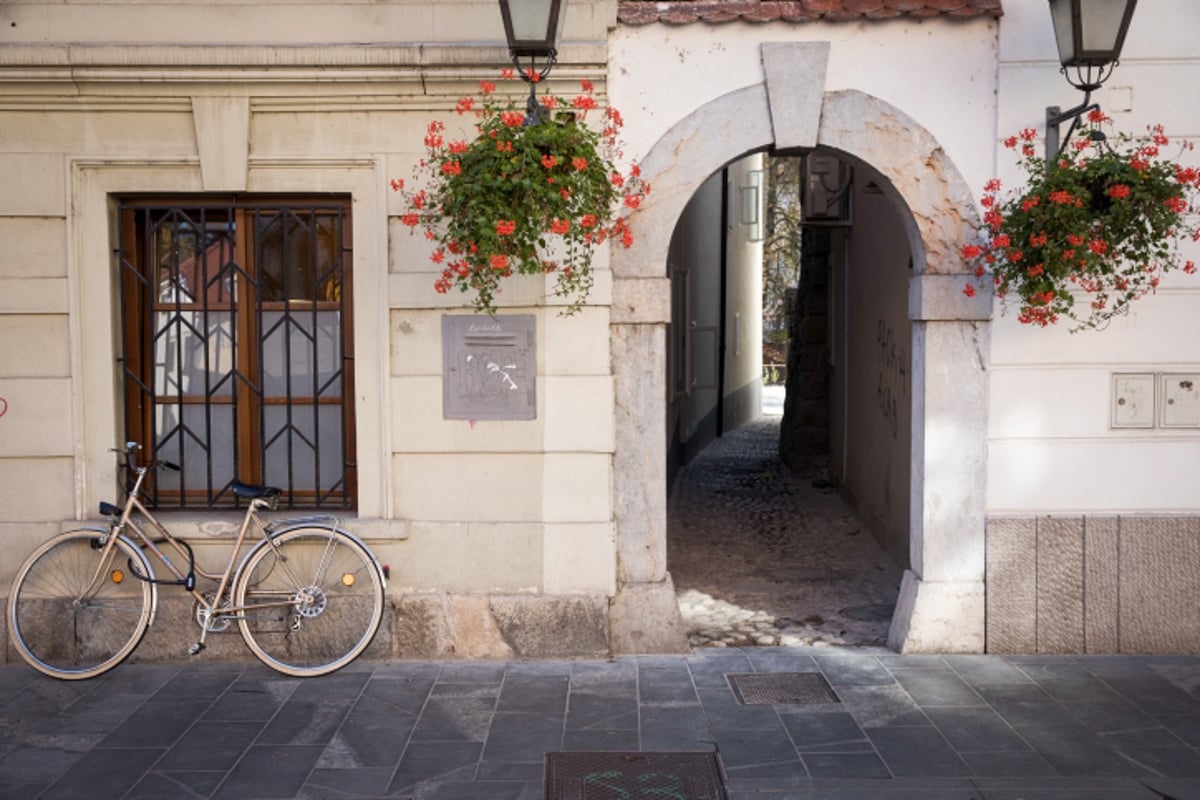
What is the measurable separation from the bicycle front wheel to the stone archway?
1.46 meters

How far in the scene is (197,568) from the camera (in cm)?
608

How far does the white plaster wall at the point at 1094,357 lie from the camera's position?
6078 mm

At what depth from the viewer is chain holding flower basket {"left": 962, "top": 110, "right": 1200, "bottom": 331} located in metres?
5.46

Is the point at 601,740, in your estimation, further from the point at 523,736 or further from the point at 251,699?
the point at 251,699

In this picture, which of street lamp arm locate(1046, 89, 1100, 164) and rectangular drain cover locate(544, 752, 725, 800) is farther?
street lamp arm locate(1046, 89, 1100, 164)

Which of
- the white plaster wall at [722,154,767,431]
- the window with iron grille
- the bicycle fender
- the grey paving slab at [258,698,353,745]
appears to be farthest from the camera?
the white plaster wall at [722,154,767,431]

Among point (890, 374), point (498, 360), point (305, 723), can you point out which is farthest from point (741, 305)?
point (305, 723)

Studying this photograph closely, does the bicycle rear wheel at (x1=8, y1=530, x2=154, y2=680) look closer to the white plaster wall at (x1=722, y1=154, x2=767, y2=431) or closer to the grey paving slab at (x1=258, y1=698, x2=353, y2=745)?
the grey paving slab at (x1=258, y1=698, x2=353, y2=745)

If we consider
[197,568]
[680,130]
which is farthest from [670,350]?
[197,568]

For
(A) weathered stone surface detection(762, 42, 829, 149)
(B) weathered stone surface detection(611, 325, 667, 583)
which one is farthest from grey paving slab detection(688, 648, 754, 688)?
(A) weathered stone surface detection(762, 42, 829, 149)

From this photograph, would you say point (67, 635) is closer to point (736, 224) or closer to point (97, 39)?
point (97, 39)

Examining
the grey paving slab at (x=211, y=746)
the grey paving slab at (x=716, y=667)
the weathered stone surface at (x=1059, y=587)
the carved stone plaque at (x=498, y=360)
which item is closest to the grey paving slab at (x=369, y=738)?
the grey paving slab at (x=211, y=746)

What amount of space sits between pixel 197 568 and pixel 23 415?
1.35 metres

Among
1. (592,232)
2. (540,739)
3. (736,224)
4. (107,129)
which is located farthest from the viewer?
(736,224)
